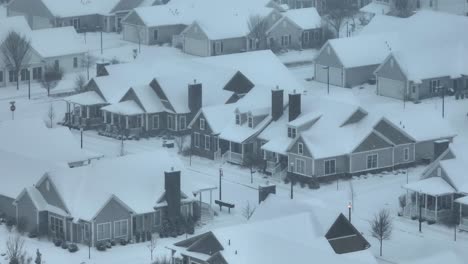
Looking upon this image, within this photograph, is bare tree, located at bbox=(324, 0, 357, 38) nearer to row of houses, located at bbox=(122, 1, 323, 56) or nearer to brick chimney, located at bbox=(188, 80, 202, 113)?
row of houses, located at bbox=(122, 1, 323, 56)

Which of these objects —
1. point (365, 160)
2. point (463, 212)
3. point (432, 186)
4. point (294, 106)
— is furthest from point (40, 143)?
point (463, 212)

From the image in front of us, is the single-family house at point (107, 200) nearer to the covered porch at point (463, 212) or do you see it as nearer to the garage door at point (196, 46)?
the covered porch at point (463, 212)

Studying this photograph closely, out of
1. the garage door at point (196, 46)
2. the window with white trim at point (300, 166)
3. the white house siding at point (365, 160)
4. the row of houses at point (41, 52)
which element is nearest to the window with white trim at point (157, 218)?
the window with white trim at point (300, 166)

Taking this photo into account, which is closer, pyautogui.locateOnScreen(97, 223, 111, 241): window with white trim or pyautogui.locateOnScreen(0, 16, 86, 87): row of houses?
pyautogui.locateOnScreen(97, 223, 111, 241): window with white trim

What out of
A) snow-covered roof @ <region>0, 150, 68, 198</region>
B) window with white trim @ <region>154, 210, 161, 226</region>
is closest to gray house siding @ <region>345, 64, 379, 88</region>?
snow-covered roof @ <region>0, 150, 68, 198</region>

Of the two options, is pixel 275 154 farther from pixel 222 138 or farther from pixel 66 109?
pixel 66 109

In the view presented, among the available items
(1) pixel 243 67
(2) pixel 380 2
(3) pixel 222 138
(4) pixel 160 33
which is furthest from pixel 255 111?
(2) pixel 380 2
